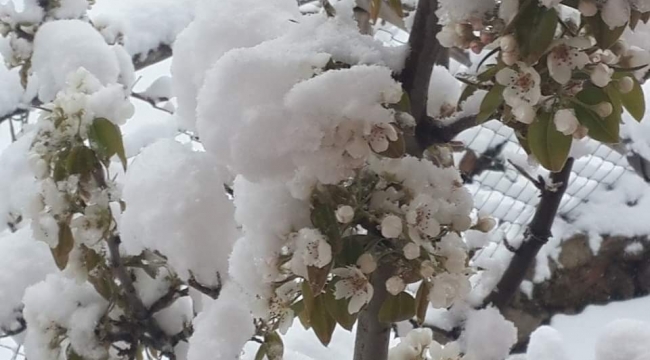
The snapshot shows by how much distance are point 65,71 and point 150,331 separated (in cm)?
40

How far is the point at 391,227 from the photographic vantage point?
358 mm

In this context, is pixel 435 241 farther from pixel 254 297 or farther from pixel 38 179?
pixel 38 179

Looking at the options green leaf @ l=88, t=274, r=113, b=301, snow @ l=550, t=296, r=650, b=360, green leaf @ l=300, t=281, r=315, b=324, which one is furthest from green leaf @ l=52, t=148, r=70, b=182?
snow @ l=550, t=296, r=650, b=360

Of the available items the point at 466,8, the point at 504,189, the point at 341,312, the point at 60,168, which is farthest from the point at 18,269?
the point at 504,189

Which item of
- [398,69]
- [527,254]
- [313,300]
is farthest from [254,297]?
[527,254]

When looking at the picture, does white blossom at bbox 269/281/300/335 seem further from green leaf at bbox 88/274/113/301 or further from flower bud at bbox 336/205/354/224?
green leaf at bbox 88/274/113/301

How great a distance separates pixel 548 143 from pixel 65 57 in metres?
0.69

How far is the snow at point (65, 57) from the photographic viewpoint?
2.75 ft

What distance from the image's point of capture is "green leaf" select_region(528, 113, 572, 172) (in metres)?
0.34

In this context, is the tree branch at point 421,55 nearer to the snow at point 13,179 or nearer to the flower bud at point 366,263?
the flower bud at point 366,263

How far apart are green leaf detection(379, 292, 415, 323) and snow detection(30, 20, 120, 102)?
0.57m

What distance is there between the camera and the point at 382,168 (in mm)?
389

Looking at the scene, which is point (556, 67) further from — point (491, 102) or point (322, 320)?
point (322, 320)

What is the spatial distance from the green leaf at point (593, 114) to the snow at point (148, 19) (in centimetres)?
99
